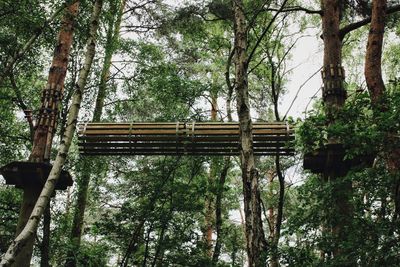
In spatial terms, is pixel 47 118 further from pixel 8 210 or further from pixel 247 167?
pixel 247 167

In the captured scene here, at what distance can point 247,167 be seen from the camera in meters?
4.09

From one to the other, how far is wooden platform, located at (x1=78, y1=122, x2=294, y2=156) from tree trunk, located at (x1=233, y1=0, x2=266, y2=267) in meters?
1.71

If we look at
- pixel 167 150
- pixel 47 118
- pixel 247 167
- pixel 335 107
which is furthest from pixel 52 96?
pixel 335 107

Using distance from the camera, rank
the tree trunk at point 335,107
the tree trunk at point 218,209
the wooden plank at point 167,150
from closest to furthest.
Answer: the tree trunk at point 335,107 < the wooden plank at point 167,150 < the tree trunk at point 218,209

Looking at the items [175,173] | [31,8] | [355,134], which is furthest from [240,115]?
[175,173]

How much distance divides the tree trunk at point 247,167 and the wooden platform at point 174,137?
1.71 metres

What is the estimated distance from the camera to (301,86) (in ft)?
26.4

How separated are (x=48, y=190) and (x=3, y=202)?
486 cm

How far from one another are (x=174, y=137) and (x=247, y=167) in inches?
98.1

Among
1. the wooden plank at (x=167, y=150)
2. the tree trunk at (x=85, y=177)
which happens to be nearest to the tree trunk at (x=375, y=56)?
the wooden plank at (x=167, y=150)

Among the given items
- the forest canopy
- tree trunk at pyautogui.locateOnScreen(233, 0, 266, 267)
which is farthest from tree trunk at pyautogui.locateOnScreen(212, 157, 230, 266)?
tree trunk at pyautogui.locateOnScreen(233, 0, 266, 267)

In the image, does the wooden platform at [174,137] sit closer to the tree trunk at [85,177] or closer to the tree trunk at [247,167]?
the tree trunk at [247,167]

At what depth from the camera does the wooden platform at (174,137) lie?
6.18 meters

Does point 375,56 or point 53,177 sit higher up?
point 375,56
